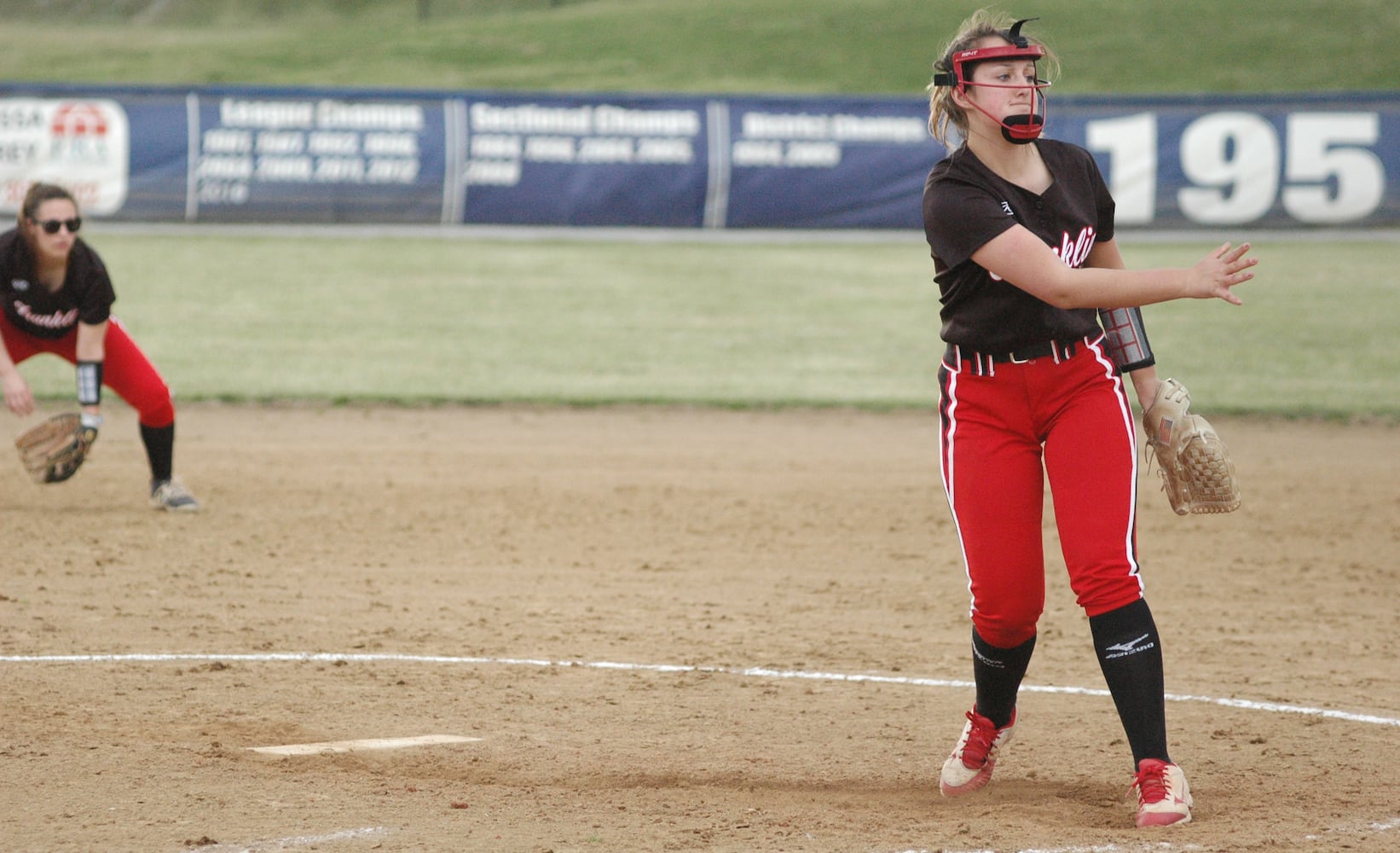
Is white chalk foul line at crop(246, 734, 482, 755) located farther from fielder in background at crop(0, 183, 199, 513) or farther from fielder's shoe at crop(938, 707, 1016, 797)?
fielder in background at crop(0, 183, 199, 513)

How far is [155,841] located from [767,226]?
60.5ft

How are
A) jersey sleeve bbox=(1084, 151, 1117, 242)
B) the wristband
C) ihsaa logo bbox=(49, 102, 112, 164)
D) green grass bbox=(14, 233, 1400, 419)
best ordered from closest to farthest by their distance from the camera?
jersey sleeve bbox=(1084, 151, 1117, 242) < the wristband < green grass bbox=(14, 233, 1400, 419) < ihsaa logo bbox=(49, 102, 112, 164)

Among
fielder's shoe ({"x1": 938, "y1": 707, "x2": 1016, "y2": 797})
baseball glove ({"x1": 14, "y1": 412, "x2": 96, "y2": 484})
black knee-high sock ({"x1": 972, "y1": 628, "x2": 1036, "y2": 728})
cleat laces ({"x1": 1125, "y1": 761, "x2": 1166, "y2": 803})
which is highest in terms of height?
baseball glove ({"x1": 14, "y1": 412, "x2": 96, "y2": 484})

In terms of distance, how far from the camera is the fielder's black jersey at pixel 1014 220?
410cm

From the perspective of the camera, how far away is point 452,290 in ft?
56.6

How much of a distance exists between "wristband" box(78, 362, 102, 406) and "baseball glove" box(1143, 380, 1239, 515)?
5751mm

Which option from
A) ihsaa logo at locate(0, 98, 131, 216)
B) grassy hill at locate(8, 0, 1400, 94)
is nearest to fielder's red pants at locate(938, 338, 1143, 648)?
ihsaa logo at locate(0, 98, 131, 216)

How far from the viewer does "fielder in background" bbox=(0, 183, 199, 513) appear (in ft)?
25.5

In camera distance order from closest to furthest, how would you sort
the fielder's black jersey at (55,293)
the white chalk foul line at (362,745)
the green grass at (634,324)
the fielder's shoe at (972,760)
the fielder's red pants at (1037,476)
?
the fielder's red pants at (1037,476) < the fielder's shoe at (972,760) < the white chalk foul line at (362,745) < the fielder's black jersey at (55,293) < the green grass at (634,324)

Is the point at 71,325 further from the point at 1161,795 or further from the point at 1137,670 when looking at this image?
the point at 1161,795

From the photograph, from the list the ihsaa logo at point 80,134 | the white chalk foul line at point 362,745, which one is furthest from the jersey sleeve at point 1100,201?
the ihsaa logo at point 80,134

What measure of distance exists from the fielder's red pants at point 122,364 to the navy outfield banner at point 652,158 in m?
12.5

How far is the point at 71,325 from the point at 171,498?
1.09 metres

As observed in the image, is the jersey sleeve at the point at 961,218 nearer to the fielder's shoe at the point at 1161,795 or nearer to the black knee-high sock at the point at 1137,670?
the black knee-high sock at the point at 1137,670
